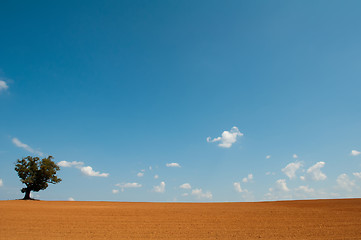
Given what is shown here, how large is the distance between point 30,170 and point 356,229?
171 feet

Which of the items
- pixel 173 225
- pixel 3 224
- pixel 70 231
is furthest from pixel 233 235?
pixel 3 224

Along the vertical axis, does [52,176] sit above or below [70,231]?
above

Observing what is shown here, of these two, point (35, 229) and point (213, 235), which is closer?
point (213, 235)

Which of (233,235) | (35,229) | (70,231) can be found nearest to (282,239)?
(233,235)

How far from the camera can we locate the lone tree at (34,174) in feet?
152

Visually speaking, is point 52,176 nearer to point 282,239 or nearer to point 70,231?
point 70,231

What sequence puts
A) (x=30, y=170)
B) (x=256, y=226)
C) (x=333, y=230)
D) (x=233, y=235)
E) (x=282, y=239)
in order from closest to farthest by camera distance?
(x=282, y=239), (x=233, y=235), (x=333, y=230), (x=256, y=226), (x=30, y=170)

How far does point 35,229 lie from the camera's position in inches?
659

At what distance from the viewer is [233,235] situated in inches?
598

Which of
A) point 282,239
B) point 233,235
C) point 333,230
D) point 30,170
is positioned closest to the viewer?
point 282,239

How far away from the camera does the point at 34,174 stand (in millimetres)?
47219

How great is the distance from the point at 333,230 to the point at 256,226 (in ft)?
16.8

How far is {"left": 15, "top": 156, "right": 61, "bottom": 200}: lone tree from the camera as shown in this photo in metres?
46.5

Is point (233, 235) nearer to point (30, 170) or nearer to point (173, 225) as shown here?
point (173, 225)
